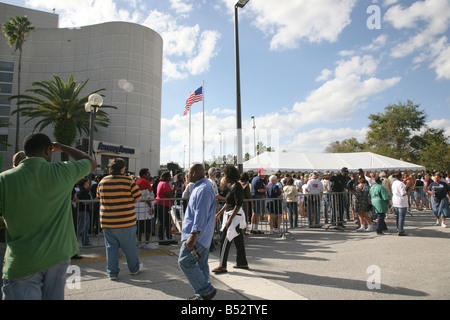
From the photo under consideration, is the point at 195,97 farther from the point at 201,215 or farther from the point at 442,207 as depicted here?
the point at 201,215

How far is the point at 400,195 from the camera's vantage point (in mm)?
8125

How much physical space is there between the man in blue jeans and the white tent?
16.0 metres

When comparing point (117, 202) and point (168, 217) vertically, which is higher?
point (117, 202)

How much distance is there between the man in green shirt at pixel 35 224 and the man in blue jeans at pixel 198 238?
1.44 m

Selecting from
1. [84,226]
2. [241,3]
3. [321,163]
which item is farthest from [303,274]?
[321,163]

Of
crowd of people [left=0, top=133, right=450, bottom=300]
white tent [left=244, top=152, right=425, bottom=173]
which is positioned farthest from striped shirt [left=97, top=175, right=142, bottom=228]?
white tent [left=244, top=152, right=425, bottom=173]

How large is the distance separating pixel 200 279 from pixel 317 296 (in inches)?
65.2

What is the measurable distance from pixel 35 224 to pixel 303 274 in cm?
412

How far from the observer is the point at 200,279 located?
3459mm

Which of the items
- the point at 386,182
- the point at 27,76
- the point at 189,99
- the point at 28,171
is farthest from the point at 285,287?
the point at 27,76

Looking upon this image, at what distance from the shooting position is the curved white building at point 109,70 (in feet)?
154

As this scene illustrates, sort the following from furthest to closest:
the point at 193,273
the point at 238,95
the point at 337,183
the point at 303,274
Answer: the point at 337,183
the point at 238,95
the point at 303,274
the point at 193,273

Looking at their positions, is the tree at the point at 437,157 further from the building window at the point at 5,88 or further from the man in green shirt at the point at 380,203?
the building window at the point at 5,88

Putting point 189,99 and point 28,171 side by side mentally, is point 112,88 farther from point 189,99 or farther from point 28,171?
point 28,171
